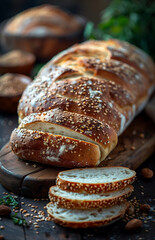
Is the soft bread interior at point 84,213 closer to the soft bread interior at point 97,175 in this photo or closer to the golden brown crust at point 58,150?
the soft bread interior at point 97,175

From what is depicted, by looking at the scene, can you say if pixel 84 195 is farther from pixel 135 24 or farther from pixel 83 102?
pixel 135 24

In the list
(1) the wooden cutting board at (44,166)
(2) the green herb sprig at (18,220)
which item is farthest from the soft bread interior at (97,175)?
(2) the green herb sprig at (18,220)

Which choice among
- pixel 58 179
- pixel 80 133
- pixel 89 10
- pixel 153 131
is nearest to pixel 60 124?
pixel 80 133

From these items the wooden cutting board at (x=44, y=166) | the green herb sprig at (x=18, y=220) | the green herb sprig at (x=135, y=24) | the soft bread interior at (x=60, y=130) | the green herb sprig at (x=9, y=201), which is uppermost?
the green herb sprig at (x=135, y=24)

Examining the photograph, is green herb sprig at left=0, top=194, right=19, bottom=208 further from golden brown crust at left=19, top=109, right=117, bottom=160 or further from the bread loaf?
golden brown crust at left=19, top=109, right=117, bottom=160

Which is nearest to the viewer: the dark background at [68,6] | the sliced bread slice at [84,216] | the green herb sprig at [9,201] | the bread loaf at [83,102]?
the sliced bread slice at [84,216]

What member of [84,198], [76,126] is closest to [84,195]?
[84,198]

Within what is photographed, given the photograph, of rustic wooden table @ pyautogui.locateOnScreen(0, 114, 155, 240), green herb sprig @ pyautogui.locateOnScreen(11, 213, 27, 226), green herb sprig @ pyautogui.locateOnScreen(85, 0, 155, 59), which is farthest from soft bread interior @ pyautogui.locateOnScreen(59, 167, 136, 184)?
green herb sprig @ pyautogui.locateOnScreen(85, 0, 155, 59)

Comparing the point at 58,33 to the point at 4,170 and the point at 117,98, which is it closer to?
the point at 117,98
